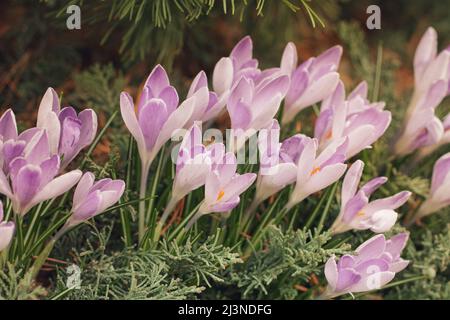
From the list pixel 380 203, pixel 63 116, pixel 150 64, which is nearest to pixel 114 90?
pixel 150 64

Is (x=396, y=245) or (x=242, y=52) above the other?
(x=242, y=52)

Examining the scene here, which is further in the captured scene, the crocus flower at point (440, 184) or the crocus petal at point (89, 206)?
the crocus flower at point (440, 184)

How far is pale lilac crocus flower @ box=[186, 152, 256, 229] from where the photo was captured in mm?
666

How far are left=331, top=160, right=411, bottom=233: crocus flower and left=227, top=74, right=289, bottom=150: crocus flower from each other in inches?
4.0

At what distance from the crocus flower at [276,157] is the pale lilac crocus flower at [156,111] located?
85mm

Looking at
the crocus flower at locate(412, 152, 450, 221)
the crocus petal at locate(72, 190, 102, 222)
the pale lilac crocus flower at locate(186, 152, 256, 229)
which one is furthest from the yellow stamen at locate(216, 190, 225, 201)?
the crocus flower at locate(412, 152, 450, 221)

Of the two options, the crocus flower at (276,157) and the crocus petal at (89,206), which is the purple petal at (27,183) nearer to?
the crocus petal at (89,206)

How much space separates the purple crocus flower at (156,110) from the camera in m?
0.68

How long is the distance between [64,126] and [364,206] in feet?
1.03

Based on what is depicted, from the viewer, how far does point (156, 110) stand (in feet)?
2.23

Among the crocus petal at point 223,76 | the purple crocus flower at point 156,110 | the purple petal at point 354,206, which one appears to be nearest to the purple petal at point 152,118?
the purple crocus flower at point 156,110

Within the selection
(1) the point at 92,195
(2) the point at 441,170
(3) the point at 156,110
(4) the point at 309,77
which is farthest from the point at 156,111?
(2) the point at 441,170

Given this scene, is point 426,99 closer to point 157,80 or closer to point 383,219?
point 383,219
